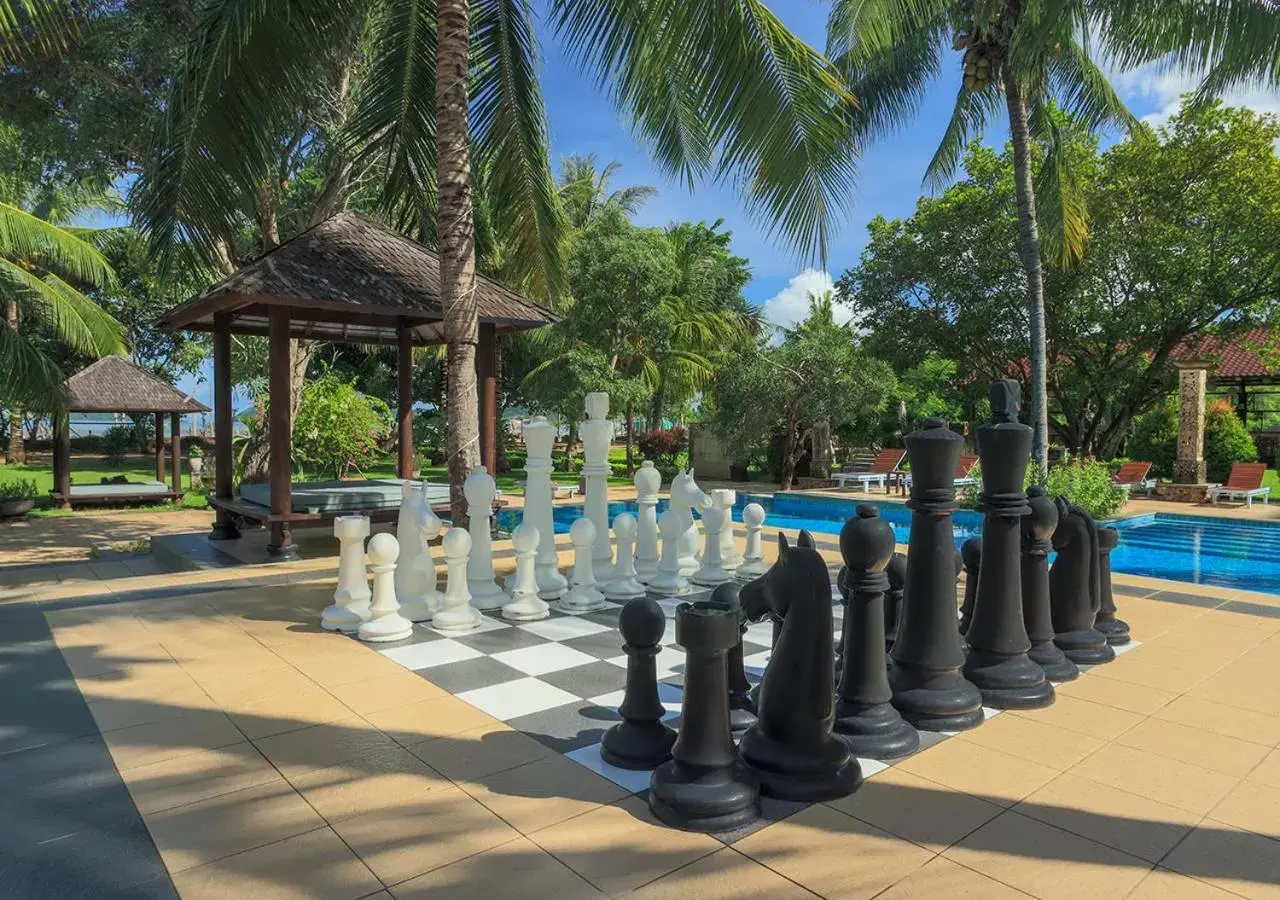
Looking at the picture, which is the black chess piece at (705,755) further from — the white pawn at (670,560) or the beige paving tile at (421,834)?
the white pawn at (670,560)

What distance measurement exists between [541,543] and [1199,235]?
1591 cm

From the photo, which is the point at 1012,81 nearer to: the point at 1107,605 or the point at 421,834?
the point at 1107,605

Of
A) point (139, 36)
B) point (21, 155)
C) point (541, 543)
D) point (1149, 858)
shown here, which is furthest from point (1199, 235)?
point (21, 155)

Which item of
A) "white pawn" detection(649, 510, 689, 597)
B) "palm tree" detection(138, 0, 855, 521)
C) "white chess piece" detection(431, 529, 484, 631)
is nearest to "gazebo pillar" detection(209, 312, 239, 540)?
"palm tree" detection(138, 0, 855, 521)

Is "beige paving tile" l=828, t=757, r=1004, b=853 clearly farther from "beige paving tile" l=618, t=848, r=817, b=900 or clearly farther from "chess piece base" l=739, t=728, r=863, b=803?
"beige paving tile" l=618, t=848, r=817, b=900

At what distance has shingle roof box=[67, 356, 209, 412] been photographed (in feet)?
52.2

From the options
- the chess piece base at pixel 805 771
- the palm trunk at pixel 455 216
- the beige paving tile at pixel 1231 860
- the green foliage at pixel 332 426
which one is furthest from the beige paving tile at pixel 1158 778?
the green foliage at pixel 332 426

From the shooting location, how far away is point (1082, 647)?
13.7ft

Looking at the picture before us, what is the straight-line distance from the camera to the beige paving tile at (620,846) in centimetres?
225

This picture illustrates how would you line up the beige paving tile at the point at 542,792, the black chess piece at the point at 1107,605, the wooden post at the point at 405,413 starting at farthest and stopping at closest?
1. the wooden post at the point at 405,413
2. the black chess piece at the point at 1107,605
3. the beige paving tile at the point at 542,792

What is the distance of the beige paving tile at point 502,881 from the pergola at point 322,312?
537 cm

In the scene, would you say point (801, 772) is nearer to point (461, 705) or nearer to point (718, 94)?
point (461, 705)

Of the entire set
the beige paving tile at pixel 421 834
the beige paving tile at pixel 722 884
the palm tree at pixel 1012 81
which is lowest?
the beige paving tile at pixel 722 884

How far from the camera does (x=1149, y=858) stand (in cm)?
232
